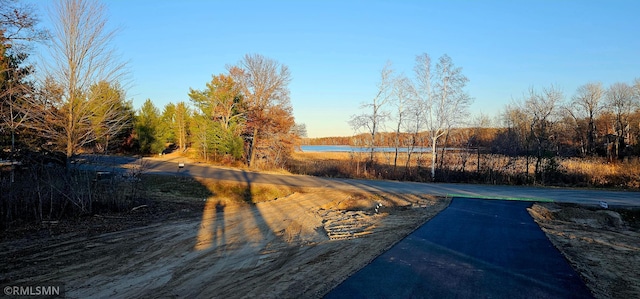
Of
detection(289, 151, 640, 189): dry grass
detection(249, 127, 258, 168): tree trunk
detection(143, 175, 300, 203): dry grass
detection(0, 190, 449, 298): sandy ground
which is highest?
detection(249, 127, 258, 168): tree trunk

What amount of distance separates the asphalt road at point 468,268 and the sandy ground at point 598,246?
275 millimetres

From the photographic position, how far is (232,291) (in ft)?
17.1

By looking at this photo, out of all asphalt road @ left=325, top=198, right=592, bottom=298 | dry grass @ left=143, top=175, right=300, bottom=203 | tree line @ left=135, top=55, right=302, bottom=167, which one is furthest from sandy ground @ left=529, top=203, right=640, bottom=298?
tree line @ left=135, top=55, right=302, bottom=167

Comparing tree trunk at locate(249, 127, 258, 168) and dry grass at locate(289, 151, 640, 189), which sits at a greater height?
tree trunk at locate(249, 127, 258, 168)

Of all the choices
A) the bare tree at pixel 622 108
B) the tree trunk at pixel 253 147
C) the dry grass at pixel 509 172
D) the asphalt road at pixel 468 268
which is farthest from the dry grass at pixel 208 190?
the bare tree at pixel 622 108

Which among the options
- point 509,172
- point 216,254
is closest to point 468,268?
point 216,254

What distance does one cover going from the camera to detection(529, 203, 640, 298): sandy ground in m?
5.19

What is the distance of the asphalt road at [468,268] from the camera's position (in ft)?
15.5

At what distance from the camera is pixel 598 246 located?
7367 millimetres

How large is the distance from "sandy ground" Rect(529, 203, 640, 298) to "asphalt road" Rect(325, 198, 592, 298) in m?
0.28

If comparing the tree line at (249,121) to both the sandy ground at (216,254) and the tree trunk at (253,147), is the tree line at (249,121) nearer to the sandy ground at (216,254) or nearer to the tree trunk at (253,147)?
the tree trunk at (253,147)

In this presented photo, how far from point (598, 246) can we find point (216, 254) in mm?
7614

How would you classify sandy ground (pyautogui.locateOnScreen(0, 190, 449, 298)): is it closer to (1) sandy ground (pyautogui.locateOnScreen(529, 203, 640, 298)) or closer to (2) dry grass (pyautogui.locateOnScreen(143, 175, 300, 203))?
(1) sandy ground (pyautogui.locateOnScreen(529, 203, 640, 298))

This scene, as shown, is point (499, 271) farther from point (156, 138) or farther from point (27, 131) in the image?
point (156, 138)
